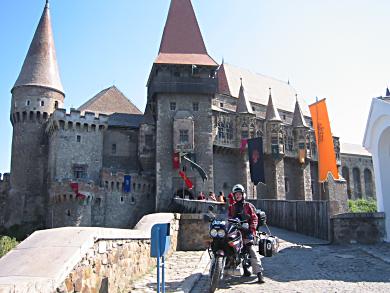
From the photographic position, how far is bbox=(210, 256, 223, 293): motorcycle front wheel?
609 centimetres

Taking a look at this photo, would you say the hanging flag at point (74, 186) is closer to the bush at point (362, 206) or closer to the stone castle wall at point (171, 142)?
the stone castle wall at point (171, 142)

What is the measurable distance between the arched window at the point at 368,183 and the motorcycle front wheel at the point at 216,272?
59719mm

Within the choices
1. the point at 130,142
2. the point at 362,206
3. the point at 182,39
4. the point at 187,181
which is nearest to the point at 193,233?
the point at 187,181

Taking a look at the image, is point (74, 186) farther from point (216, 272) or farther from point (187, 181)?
point (216, 272)

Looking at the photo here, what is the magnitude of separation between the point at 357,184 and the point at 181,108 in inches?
1463

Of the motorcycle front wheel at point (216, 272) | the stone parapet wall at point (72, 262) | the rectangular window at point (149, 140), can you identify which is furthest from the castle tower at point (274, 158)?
the motorcycle front wheel at point (216, 272)

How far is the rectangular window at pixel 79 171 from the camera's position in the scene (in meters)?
33.8

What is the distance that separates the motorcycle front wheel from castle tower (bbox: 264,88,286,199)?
32.6 meters

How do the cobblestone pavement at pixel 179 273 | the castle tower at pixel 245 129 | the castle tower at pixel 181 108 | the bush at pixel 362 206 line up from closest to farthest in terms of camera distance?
1. the cobblestone pavement at pixel 179 273
2. the castle tower at pixel 181 108
3. the castle tower at pixel 245 129
4. the bush at pixel 362 206

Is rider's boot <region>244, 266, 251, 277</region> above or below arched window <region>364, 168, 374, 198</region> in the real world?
below

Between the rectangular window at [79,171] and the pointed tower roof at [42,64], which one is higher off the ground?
the pointed tower roof at [42,64]

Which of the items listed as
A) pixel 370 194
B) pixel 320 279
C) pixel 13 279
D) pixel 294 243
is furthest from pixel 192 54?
pixel 370 194

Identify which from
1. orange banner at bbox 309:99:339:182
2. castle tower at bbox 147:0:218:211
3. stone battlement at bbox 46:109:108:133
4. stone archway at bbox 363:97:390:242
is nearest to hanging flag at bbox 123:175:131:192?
castle tower at bbox 147:0:218:211

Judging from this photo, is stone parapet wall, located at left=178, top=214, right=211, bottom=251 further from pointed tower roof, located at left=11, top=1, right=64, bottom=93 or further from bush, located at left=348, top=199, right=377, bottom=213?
bush, located at left=348, top=199, right=377, bottom=213
